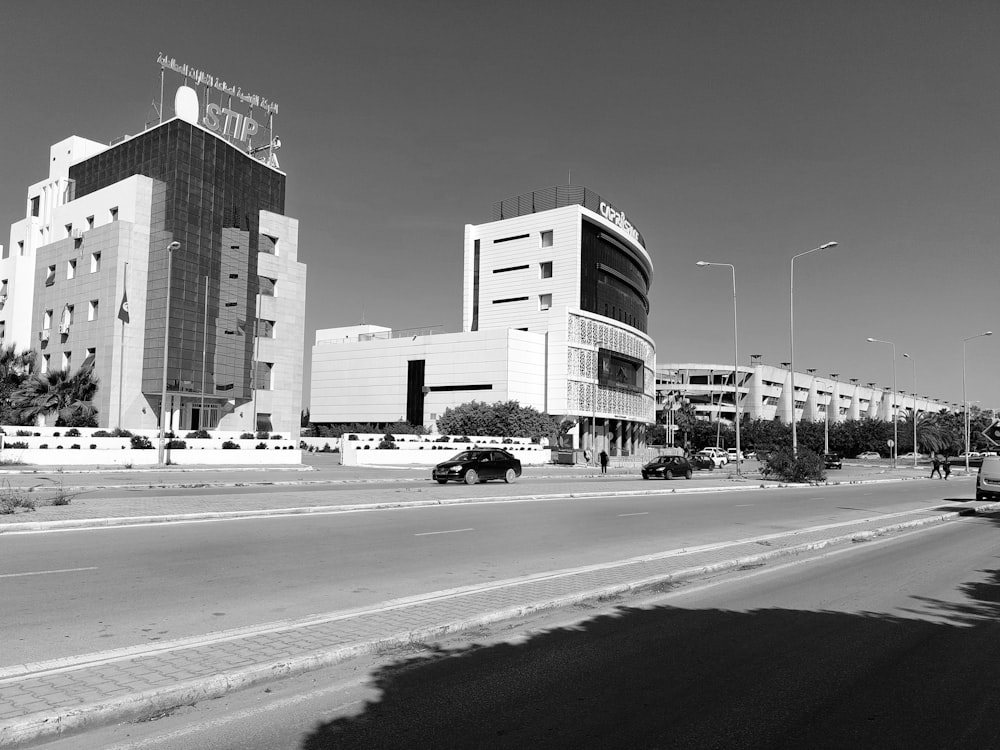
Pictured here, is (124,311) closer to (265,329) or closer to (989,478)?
(265,329)

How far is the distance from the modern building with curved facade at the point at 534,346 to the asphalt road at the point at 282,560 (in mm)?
64065

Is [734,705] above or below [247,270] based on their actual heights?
below

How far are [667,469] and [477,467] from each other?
13941 millimetres

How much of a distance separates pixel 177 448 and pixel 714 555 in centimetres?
3427

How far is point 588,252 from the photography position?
297 ft

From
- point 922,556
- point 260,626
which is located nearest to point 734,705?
point 260,626

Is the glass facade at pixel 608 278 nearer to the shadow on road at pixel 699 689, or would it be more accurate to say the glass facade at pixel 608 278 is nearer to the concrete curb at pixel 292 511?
the concrete curb at pixel 292 511

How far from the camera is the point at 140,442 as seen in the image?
4028cm

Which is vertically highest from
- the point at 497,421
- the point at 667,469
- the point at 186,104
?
the point at 186,104

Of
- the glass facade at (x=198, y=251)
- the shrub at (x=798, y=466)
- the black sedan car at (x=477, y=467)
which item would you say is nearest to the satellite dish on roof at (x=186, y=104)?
the glass facade at (x=198, y=251)

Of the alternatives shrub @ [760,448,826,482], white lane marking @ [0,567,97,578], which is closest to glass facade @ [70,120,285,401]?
shrub @ [760,448,826,482]

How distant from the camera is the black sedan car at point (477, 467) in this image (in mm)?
32906

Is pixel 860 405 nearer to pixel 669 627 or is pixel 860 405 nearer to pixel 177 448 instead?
pixel 177 448

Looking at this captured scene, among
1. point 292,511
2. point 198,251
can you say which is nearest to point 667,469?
point 292,511
